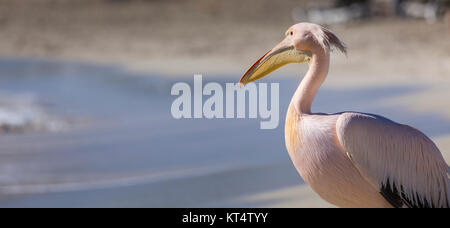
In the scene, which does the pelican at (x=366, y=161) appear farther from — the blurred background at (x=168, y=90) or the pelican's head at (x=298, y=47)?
the blurred background at (x=168, y=90)

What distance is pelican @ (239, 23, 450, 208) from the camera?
10.7ft

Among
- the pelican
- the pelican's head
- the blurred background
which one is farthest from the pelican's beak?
the blurred background

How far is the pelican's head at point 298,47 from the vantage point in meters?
3.48

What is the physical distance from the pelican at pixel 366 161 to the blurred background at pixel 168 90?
1.15 m

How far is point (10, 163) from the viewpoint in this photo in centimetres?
677

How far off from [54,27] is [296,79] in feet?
32.7

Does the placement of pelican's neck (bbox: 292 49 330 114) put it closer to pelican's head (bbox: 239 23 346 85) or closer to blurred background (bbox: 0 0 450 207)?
pelican's head (bbox: 239 23 346 85)

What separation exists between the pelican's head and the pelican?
97 mm

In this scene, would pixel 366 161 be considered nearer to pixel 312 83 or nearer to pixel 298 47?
pixel 312 83

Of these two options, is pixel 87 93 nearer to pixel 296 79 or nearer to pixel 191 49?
pixel 296 79

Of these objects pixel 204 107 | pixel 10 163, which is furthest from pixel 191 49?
pixel 10 163

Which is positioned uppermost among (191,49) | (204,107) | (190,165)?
(191,49)

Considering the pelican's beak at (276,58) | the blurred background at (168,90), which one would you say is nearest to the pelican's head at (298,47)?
the pelican's beak at (276,58)
